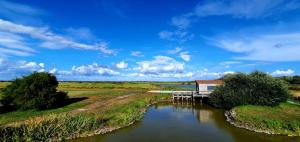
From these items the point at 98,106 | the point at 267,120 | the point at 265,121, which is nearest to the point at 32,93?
the point at 98,106

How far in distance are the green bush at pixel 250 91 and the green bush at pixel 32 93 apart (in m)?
27.3

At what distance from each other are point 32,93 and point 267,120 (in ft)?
100

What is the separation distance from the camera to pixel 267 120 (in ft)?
89.1

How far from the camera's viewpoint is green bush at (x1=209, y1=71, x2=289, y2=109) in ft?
127

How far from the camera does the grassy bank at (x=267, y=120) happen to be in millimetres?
24812

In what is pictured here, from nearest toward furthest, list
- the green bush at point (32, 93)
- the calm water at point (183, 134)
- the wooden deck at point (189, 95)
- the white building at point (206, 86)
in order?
the calm water at point (183, 134) < the green bush at point (32, 93) < the wooden deck at point (189, 95) < the white building at point (206, 86)

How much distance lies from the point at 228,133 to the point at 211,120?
7.63 metres

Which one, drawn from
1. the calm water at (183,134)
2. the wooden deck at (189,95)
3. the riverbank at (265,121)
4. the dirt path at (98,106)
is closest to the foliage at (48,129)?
the calm water at (183,134)

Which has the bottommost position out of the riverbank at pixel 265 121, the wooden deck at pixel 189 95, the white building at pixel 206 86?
the riverbank at pixel 265 121

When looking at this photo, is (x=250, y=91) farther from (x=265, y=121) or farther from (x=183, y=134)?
(x=183, y=134)

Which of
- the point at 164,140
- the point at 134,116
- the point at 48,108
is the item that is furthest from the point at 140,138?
the point at 48,108

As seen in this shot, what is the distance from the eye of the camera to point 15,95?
118ft

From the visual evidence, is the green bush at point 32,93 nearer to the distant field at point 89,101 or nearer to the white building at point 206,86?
the distant field at point 89,101

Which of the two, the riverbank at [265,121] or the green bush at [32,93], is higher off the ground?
the green bush at [32,93]
